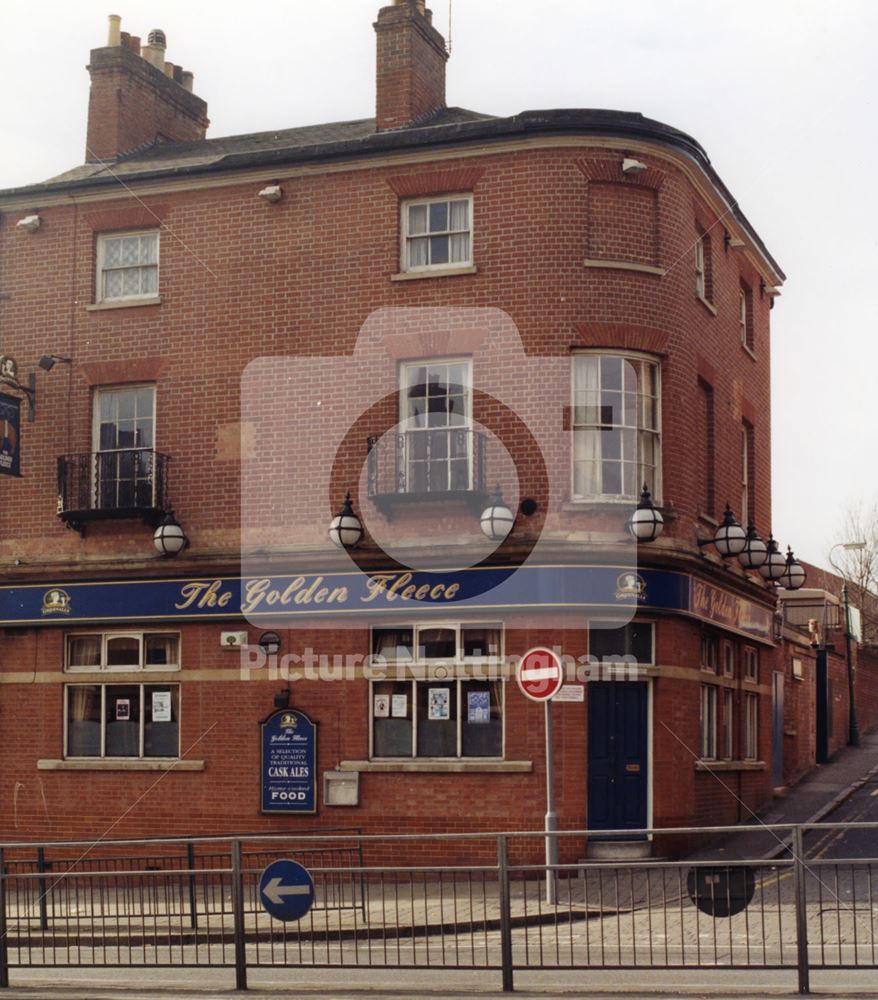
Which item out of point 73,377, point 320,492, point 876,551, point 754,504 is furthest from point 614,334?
point 876,551

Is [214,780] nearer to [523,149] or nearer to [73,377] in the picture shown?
[73,377]

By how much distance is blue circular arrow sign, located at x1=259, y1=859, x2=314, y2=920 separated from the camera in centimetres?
1245

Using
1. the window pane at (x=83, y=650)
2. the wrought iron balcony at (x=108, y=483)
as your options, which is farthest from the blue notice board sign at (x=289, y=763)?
the wrought iron balcony at (x=108, y=483)

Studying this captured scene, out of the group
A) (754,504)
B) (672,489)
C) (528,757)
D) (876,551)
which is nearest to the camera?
(528,757)

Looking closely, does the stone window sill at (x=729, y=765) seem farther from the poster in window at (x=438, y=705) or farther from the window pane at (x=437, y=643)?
the window pane at (x=437, y=643)

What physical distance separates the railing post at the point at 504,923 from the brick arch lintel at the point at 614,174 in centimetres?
1199

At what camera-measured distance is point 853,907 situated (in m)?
11.7

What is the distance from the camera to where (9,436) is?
22.5 m

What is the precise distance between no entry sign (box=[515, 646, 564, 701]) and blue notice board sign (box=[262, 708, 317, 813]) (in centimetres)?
426

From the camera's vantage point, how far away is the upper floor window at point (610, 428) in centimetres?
2131

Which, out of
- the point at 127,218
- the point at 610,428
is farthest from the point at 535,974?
the point at 127,218

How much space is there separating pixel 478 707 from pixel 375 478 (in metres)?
3.44

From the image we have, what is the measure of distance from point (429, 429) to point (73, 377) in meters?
5.80

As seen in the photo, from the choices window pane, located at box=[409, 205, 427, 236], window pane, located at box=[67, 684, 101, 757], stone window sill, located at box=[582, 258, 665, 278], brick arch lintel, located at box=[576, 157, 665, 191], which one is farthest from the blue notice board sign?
brick arch lintel, located at box=[576, 157, 665, 191]
